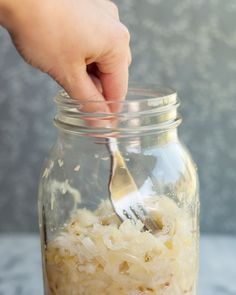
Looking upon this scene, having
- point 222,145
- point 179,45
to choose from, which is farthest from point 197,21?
point 222,145

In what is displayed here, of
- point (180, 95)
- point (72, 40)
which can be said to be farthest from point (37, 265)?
point (72, 40)

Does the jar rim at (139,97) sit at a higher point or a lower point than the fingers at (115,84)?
lower

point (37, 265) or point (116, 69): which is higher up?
point (116, 69)

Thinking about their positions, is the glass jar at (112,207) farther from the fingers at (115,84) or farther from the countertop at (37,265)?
the countertop at (37,265)

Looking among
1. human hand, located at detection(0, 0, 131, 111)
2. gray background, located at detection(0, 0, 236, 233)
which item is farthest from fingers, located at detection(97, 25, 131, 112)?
gray background, located at detection(0, 0, 236, 233)

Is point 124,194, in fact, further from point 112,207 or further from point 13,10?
point 13,10

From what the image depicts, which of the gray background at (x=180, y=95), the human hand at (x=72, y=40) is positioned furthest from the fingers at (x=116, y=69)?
the gray background at (x=180, y=95)
